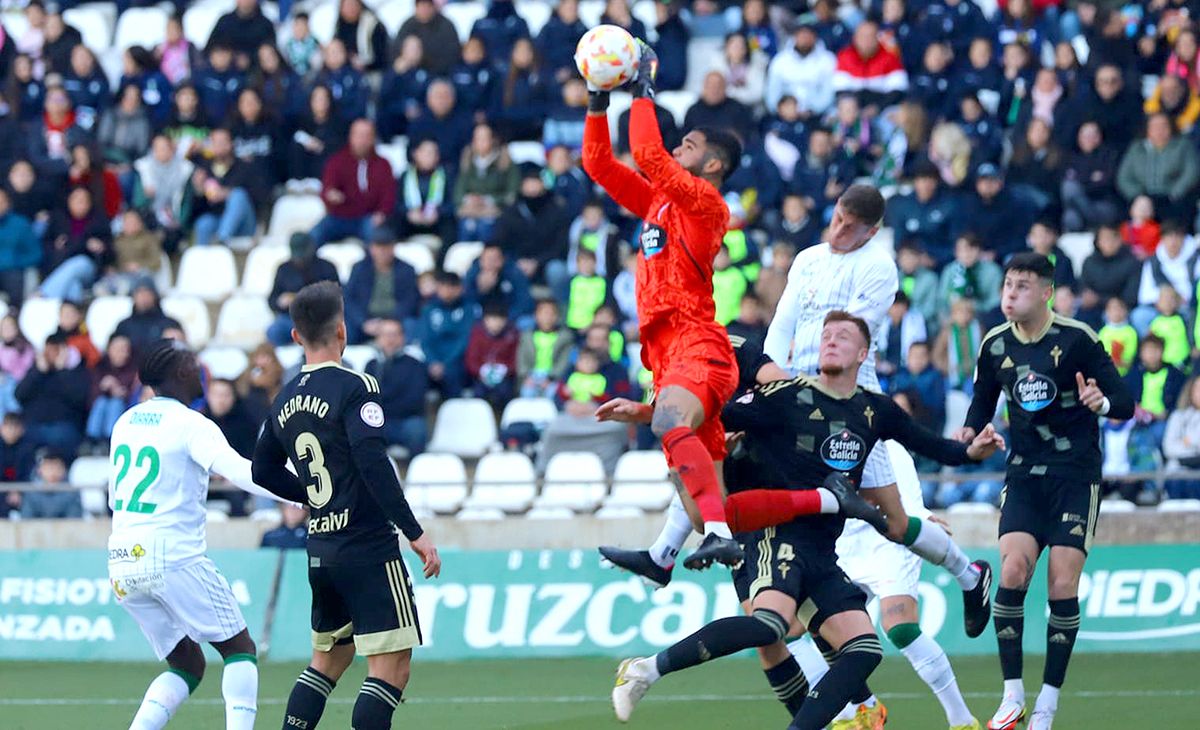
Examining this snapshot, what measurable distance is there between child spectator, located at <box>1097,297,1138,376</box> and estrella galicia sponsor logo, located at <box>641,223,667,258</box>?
307 inches

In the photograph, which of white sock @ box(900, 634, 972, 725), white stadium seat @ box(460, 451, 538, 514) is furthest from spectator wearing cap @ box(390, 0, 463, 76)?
white sock @ box(900, 634, 972, 725)

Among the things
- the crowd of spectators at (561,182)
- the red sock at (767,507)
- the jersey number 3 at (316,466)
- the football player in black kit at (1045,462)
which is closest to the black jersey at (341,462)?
the jersey number 3 at (316,466)

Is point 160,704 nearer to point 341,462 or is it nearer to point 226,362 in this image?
point 341,462

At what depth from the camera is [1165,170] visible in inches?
715

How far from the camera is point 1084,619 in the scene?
14227 millimetres

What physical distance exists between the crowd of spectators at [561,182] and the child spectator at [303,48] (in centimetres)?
4

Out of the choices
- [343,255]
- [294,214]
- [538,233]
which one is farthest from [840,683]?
[294,214]

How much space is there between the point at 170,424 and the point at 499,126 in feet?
39.4

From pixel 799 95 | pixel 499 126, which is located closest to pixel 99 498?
pixel 499 126

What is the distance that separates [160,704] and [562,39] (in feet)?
42.6

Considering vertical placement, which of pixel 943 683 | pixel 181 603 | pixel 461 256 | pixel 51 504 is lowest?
pixel 943 683

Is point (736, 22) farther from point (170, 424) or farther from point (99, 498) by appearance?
point (170, 424)

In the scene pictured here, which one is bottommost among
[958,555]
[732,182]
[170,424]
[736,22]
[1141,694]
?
[1141,694]

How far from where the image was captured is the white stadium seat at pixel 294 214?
69.1ft
